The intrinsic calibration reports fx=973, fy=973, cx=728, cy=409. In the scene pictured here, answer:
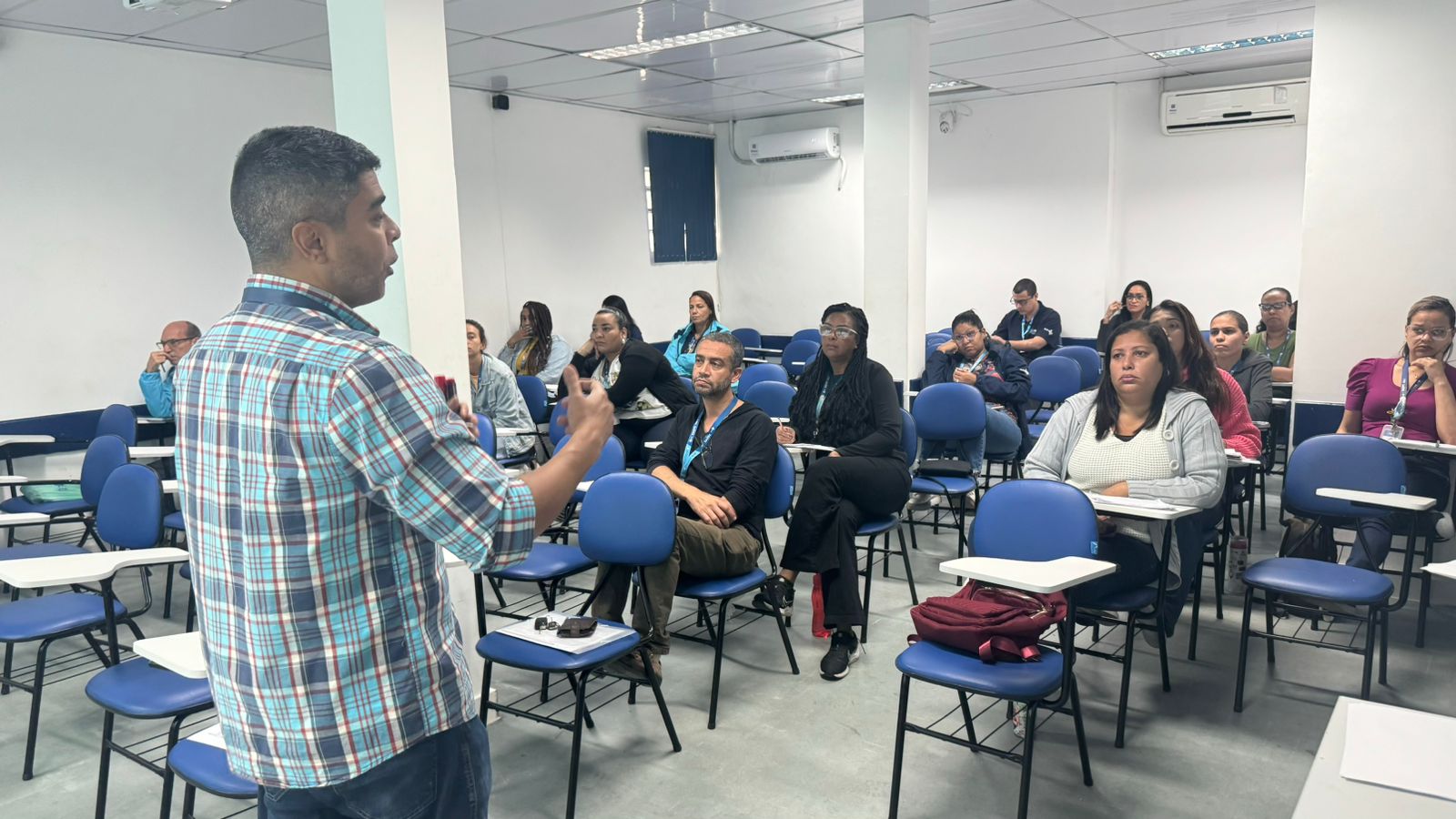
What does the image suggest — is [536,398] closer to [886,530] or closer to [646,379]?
[646,379]

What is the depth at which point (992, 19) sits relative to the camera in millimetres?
6055

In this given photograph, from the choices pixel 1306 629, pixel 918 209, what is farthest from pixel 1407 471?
pixel 918 209

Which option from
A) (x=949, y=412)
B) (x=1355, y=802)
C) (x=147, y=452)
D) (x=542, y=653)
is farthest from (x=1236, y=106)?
(x=147, y=452)

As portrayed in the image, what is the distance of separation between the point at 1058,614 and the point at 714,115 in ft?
27.6

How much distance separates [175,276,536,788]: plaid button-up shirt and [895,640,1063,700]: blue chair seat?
1.60 m

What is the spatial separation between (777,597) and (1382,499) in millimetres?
2251

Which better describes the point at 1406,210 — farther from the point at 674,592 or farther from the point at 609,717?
the point at 609,717

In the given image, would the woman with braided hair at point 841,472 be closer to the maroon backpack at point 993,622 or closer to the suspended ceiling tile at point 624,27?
the maroon backpack at point 993,622

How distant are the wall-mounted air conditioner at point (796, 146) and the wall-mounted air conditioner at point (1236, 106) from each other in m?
3.14

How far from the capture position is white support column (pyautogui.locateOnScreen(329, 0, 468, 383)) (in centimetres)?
324

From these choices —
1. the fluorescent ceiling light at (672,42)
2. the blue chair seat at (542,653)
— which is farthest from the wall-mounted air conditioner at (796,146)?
the blue chair seat at (542,653)

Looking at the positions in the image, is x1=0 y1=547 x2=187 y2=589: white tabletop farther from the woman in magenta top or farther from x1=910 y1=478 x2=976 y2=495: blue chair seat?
the woman in magenta top

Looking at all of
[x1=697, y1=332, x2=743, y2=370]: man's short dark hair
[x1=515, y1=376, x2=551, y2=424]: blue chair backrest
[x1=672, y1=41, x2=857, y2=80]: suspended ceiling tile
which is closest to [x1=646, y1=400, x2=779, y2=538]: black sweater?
[x1=697, y1=332, x2=743, y2=370]: man's short dark hair

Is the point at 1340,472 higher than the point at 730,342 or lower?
lower
